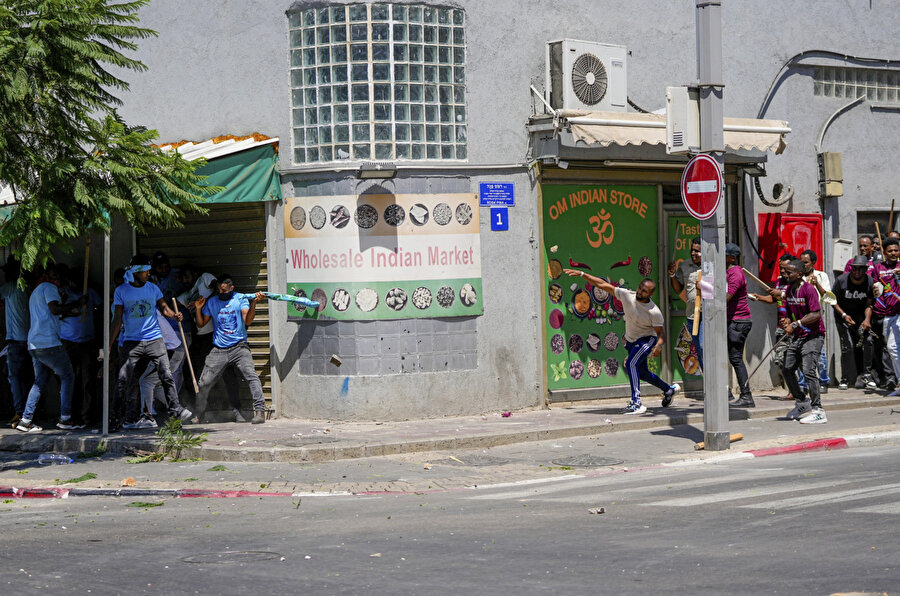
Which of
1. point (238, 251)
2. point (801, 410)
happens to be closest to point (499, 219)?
point (238, 251)

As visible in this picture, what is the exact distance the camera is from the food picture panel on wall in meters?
15.2

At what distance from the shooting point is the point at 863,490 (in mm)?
8781

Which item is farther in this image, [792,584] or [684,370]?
[684,370]

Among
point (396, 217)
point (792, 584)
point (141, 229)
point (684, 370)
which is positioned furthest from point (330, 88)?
point (792, 584)

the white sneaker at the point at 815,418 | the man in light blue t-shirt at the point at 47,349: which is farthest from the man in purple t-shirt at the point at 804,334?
the man in light blue t-shirt at the point at 47,349

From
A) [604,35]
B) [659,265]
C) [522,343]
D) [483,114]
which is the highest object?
Answer: [604,35]

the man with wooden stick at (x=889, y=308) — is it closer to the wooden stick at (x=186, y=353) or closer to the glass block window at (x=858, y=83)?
the glass block window at (x=858, y=83)

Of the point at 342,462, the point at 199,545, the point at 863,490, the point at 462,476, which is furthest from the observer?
the point at 342,462

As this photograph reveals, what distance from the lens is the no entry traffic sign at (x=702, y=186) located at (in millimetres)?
11438

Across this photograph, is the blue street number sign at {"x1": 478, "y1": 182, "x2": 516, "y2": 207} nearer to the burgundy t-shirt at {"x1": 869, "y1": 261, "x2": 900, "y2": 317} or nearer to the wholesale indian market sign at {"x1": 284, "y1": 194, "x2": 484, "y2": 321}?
the wholesale indian market sign at {"x1": 284, "y1": 194, "x2": 484, "y2": 321}

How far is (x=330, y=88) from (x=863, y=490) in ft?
26.3

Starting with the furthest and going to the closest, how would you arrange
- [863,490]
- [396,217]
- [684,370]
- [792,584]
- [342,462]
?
1. [684,370]
2. [396,217]
3. [342,462]
4. [863,490]
5. [792,584]

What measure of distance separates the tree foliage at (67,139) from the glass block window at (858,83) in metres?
10.4

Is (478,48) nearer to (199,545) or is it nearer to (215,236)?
(215,236)
